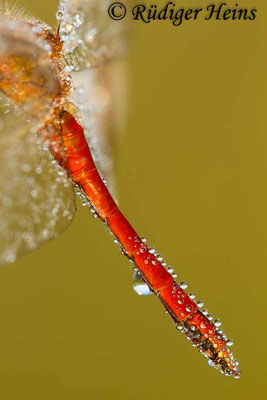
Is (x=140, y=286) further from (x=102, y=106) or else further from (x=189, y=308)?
(x=102, y=106)

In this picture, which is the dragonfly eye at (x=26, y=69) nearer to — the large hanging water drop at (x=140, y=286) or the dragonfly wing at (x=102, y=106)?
the dragonfly wing at (x=102, y=106)

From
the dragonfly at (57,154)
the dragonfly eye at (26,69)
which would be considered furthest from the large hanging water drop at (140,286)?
the dragonfly eye at (26,69)

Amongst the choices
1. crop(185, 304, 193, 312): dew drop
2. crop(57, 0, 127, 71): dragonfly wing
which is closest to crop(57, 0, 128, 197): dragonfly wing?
crop(57, 0, 127, 71): dragonfly wing

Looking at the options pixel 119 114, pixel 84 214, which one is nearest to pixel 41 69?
pixel 119 114

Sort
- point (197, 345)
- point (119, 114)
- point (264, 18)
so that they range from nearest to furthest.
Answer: point (197, 345)
point (119, 114)
point (264, 18)

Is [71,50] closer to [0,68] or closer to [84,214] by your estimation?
[0,68]

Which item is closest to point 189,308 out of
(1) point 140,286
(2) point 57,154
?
(1) point 140,286
